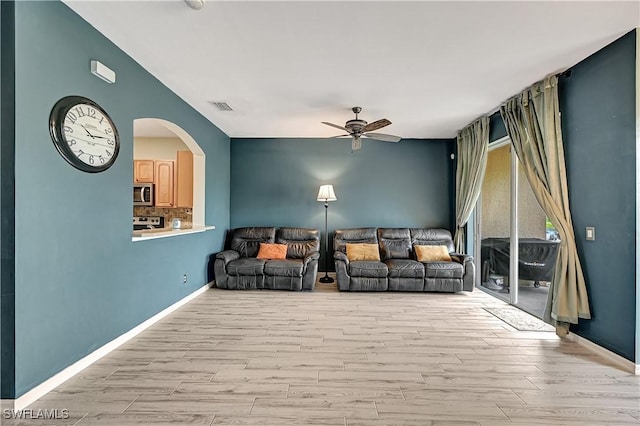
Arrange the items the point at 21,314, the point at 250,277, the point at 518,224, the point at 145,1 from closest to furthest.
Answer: the point at 21,314, the point at 145,1, the point at 518,224, the point at 250,277

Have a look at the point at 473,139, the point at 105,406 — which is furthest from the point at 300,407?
the point at 473,139

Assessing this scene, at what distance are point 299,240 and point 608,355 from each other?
4331 mm

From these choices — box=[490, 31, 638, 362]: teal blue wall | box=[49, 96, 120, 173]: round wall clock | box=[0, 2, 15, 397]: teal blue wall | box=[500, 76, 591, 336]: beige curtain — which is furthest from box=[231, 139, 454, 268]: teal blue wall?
box=[0, 2, 15, 397]: teal blue wall

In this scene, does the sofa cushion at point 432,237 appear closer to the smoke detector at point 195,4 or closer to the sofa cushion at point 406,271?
the sofa cushion at point 406,271

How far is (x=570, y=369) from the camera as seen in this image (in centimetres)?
249

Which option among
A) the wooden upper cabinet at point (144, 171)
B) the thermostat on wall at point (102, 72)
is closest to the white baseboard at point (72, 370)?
the thermostat on wall at point (102, 72)

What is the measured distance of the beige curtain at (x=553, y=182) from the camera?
2945 millimetres

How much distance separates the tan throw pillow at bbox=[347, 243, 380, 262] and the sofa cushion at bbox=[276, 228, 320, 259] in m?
0.65

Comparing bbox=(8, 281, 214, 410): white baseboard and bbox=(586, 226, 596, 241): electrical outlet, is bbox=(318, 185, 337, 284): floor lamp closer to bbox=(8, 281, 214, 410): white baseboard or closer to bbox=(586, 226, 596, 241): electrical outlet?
bbox=(8, 281, 214, 410): white baseboard

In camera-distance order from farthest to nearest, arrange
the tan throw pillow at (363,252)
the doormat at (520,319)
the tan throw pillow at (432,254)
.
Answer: the tan throw pillow at (363,252), the tan throw pillow at (432,254), the doormat at (520,319)

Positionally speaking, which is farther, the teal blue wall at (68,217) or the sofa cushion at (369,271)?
the sofa cushion at (369,271)

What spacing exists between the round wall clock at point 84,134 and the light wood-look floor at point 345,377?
5.45 feet

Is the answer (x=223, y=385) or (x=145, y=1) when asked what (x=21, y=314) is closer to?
(x=223, y=385)

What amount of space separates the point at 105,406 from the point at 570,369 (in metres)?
3.47
